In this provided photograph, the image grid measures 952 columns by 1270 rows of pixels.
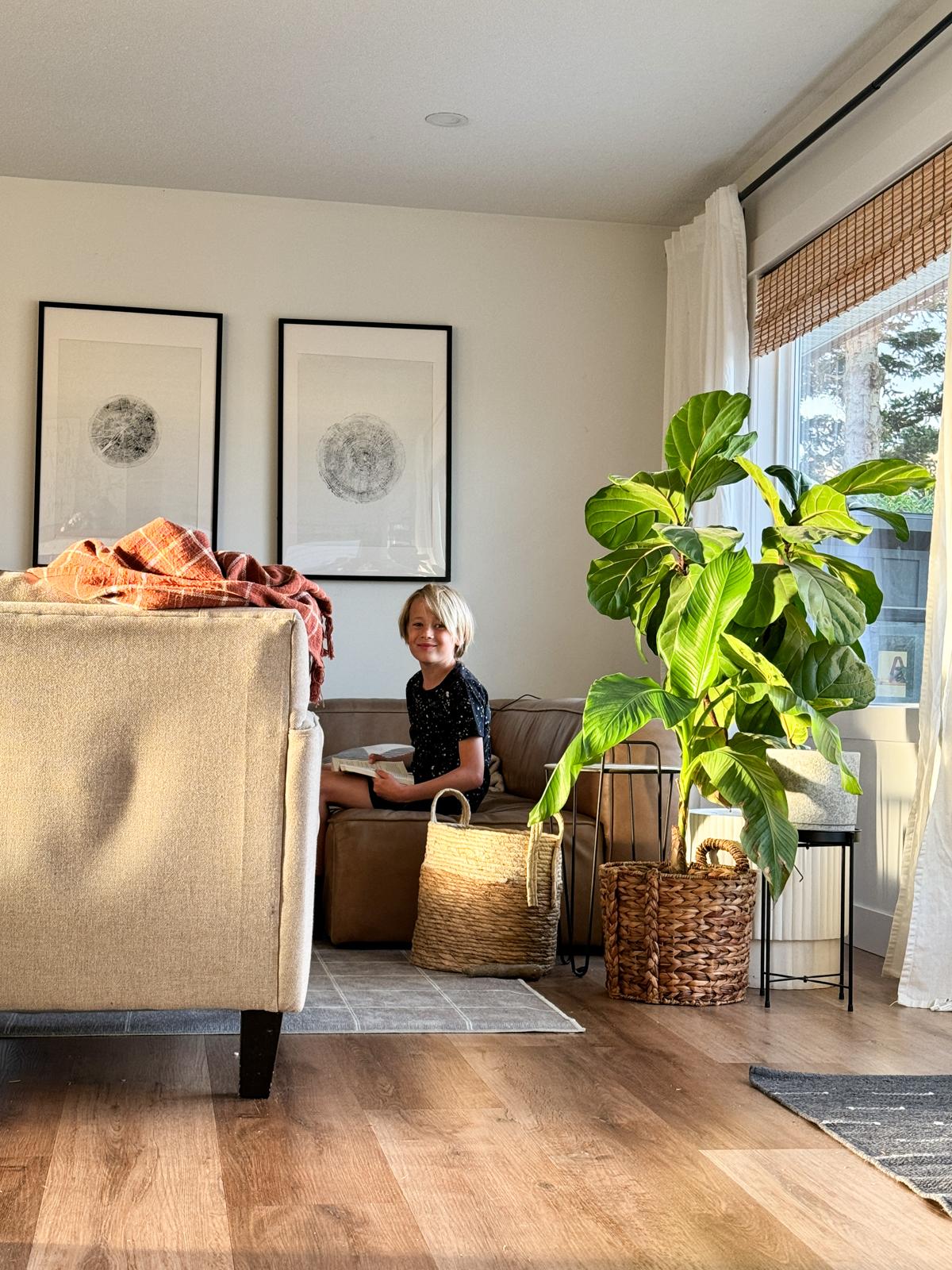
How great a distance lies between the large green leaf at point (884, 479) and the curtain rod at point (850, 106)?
47.4 inches

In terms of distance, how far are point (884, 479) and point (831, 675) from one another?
→ 47cm

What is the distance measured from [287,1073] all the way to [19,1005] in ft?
1.62

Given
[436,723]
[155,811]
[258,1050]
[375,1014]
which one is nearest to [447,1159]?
[258,1050]

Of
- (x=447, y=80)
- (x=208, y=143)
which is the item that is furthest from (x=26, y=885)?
(x=208, y=143)

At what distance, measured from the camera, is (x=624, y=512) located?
3244mm

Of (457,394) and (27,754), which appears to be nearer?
(27,754)

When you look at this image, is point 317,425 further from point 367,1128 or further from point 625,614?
point 367,1128

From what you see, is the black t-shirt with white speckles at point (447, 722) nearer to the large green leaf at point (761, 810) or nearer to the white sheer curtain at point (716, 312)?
the large green leaf at point (761, 810)

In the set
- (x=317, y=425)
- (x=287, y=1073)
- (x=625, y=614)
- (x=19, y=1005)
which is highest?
(x=317, y=425)

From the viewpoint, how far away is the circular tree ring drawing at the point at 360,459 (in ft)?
16.2

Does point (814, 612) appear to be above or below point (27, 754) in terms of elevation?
above

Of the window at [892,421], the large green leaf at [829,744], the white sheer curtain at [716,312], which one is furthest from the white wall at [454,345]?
the large green leaf at [829,744]

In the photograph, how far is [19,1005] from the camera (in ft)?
6.66

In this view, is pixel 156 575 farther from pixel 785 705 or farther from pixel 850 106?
pixel 850 106
